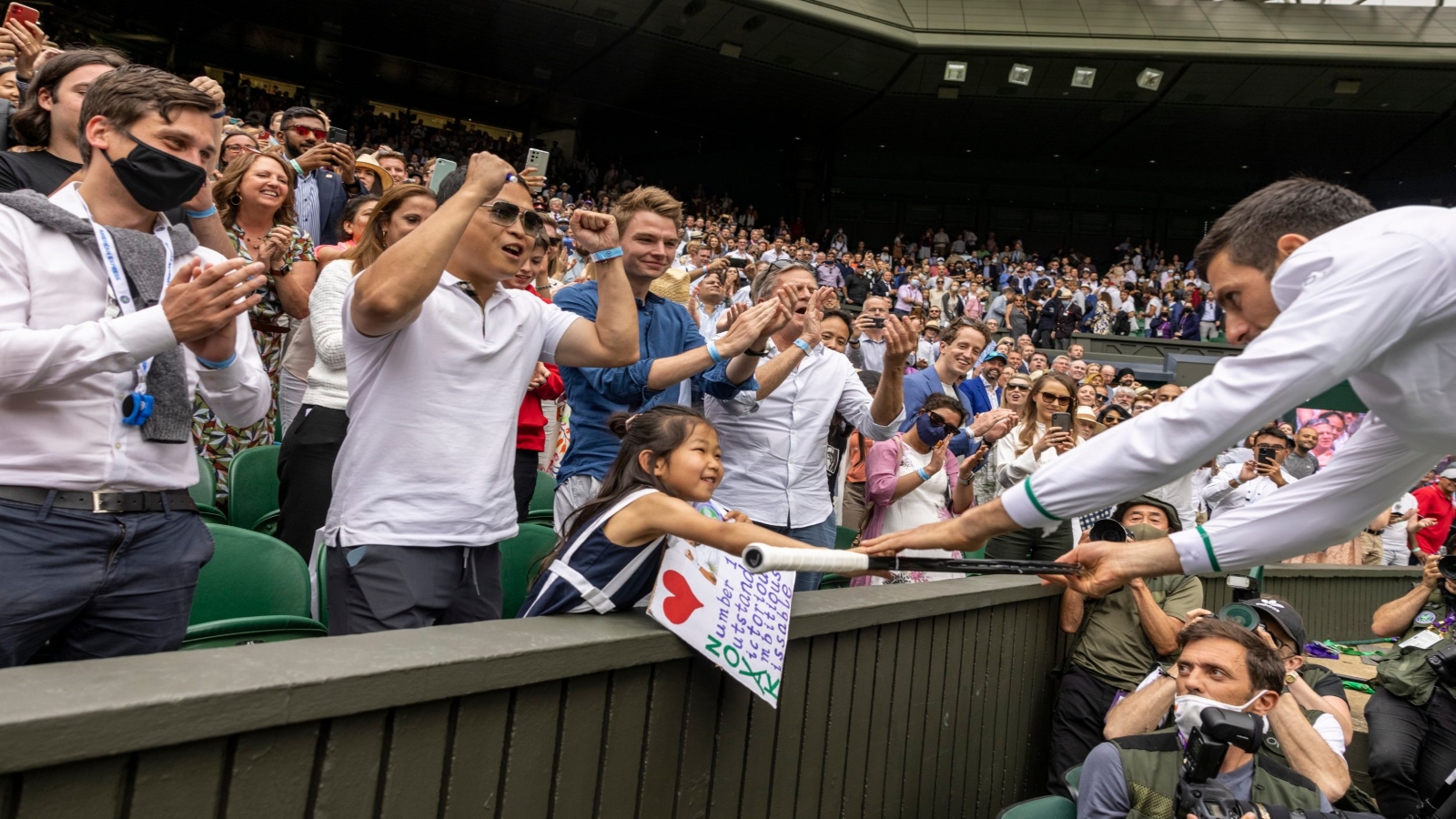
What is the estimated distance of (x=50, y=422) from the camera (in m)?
2.01

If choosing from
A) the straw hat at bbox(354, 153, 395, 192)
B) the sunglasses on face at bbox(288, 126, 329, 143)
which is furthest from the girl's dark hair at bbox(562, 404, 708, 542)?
the straw hat at bbox(354, 153, 395, 192)

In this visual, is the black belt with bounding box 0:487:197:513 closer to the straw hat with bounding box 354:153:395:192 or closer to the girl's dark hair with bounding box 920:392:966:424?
the straw hat with bounding box 354:153:395:192

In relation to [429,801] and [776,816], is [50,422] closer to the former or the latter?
[429,801]

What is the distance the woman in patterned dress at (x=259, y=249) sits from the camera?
3832 mm

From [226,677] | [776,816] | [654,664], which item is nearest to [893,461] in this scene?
[776,816]

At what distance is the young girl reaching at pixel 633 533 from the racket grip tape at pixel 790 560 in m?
0.35

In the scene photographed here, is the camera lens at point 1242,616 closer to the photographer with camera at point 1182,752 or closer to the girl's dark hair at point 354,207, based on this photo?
the photographer with camera at point 1182,752

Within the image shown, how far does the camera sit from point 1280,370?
1950 mm

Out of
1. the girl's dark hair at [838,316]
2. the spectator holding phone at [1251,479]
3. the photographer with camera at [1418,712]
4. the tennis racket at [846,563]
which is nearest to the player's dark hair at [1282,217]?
the tennis racket at [846,563]

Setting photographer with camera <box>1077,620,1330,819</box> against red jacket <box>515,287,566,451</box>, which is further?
red jacket <box>515,287,566,451</box>

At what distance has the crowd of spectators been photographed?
6.69ft

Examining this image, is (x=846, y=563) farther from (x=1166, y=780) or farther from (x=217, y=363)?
(x=1166, y=780)

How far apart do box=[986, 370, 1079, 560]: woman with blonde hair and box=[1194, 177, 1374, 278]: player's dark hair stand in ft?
→ 9.54

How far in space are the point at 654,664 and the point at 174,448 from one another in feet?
3.60
